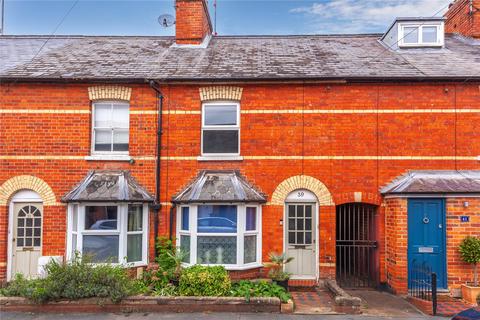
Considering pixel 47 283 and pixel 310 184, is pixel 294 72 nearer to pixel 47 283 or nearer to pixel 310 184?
pixel 310 184

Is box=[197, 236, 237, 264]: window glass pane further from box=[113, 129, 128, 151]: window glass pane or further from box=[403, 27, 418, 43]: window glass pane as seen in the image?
box=[403, 27, 418, 43]: window glass pane

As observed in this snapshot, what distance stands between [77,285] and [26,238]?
349cm

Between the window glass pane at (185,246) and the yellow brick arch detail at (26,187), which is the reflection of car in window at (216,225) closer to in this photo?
the window glass pane at (185,246)

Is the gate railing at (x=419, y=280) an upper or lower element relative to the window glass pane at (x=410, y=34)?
lower

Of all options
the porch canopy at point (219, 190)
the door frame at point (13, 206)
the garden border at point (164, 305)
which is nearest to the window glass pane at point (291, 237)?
the porch canopy at point (219, 190)

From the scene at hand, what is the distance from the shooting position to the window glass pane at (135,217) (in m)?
11.1

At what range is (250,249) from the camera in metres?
11.1

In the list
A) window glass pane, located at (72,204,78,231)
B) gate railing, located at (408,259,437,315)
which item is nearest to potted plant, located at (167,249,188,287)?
window glass pane, located at (72,204,78,231)

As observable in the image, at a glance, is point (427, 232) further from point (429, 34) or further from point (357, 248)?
point (429, 34)

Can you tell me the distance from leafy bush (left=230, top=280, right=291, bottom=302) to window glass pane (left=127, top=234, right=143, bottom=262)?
3007 millimetres

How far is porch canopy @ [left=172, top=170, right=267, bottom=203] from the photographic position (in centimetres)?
1069

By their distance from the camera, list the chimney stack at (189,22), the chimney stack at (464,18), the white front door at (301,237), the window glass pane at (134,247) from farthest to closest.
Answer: the chimney stack at (464,18) < the chimney stack at (189,22) < the white front door at (301,237) < the window glass pane at (134,247)

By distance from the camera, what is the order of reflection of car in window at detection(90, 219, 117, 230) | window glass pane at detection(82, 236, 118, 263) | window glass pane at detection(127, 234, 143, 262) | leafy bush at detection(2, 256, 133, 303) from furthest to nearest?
window glass pane at detection(127, 234, 143, 262), reflection of car in window at detection(90, 219, 117, 230), window glass pane at detection(82, 236, 118, 263), leafy bush at detection(2, 256, 133, 303)

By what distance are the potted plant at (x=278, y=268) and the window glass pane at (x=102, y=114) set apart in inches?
235
